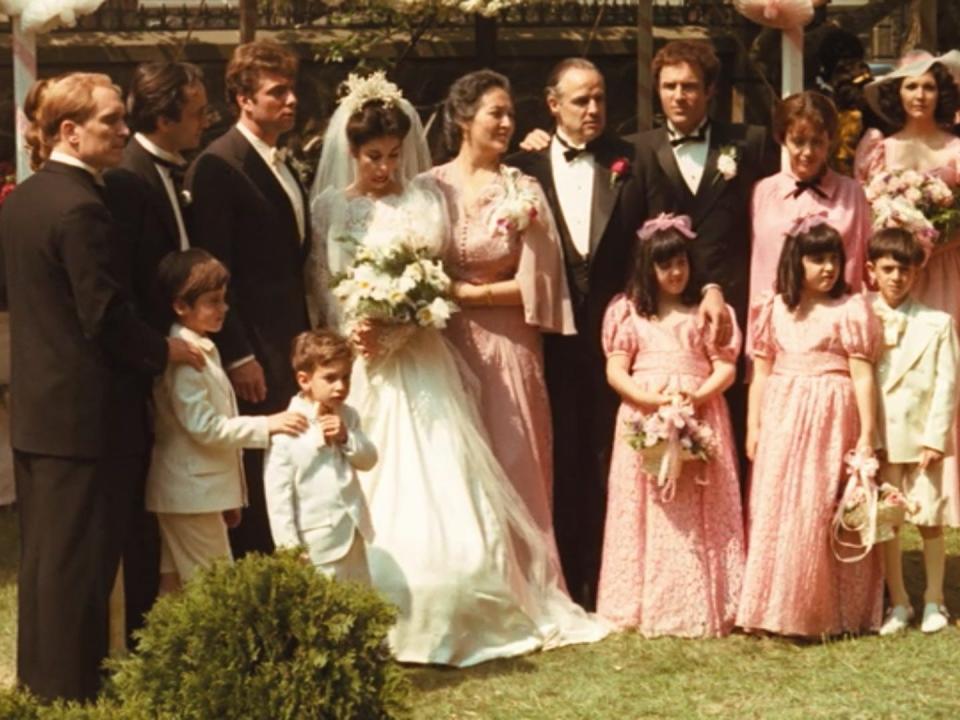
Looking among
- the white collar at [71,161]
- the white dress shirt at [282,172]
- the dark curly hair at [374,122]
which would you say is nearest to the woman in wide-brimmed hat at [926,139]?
the dark curly hair at [374,122]

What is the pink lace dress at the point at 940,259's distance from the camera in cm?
970

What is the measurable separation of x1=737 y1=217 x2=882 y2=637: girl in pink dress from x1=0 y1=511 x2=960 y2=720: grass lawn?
16 cm

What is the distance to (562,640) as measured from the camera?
8172 millimetres

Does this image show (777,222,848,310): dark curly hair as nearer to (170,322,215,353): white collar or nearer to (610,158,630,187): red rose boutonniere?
(610,158,630,187): red rose boutonniere

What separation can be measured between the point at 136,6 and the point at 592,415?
7637 mm

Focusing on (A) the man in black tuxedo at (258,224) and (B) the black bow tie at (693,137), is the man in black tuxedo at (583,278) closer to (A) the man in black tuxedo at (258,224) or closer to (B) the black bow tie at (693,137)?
(B) the black bow tie at (693,137)

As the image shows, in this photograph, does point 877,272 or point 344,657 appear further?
point 877,272

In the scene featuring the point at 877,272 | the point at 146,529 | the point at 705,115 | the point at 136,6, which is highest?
the point at 136,6

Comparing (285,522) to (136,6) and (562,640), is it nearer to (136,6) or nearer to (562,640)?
(562,640)

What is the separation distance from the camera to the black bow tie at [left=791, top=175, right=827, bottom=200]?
8.51 metres

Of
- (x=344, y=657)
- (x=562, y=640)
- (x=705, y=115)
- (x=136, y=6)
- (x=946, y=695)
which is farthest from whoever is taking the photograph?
(x=136, y=6)

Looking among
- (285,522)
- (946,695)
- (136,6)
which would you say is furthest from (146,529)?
A: (136,6)

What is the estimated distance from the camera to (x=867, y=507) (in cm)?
808

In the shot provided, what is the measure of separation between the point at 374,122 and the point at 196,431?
4.99 ft
